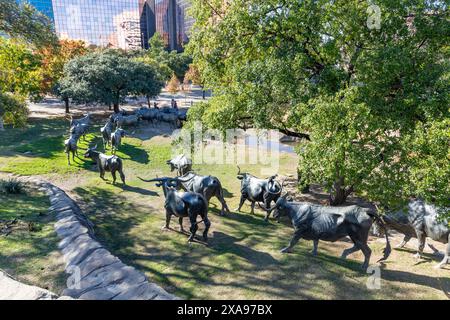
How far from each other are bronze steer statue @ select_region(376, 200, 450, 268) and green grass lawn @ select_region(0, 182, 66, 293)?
9.49 m

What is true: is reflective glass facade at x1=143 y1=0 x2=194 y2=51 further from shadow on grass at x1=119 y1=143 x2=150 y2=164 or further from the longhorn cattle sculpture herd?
the longhorn cattle sculpture herd

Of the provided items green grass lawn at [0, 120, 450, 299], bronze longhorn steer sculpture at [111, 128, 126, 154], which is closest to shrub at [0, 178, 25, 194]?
green grass lawn at [0, 120, 450, 299]

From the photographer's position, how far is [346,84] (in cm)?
1205

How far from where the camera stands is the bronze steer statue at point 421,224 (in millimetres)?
9073

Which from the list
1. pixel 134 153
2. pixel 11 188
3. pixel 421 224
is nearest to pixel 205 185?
pixel 421 224

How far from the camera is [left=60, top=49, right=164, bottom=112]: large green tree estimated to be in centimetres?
3052

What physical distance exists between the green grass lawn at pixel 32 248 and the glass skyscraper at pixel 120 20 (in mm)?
94782

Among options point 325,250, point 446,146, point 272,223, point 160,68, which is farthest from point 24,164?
point 160,68

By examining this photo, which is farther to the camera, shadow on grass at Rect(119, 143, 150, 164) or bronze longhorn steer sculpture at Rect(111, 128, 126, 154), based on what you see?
bronze longhorn steer sculpture at Rect(111, 128, 126, 154)

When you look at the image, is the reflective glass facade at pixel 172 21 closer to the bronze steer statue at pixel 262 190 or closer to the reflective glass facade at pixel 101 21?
the reflective glass facade at pixel 101 21

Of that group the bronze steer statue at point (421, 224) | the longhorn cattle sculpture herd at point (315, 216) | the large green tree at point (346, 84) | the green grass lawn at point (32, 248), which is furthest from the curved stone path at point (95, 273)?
the bronze steer statue at point (421, 224)

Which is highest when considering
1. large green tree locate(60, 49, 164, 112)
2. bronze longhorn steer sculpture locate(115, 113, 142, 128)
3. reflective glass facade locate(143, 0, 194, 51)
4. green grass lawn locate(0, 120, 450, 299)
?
reflective glass facade locate(143, 0, 194, 51)

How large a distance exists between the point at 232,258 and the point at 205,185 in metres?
3.67
